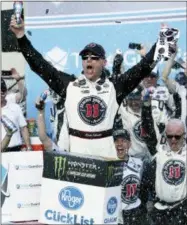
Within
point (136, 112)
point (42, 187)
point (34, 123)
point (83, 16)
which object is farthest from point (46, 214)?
point (83, 16)

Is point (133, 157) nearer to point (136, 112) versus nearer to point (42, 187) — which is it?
point (136, 112)

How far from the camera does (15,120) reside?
7219 millimetres

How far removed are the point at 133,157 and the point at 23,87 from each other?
199 cm

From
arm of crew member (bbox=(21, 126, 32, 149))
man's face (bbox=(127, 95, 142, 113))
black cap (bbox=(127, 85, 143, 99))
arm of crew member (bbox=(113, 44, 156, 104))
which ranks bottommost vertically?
arm of crew member (bbox=(21, 126, 32, 149))

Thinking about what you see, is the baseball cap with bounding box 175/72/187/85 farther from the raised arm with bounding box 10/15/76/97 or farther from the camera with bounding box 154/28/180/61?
the raised arm with bounding box 10/15/76/97

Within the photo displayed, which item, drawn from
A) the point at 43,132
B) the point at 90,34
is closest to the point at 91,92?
the point at 43,132

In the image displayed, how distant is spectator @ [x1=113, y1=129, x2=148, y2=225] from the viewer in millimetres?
5941

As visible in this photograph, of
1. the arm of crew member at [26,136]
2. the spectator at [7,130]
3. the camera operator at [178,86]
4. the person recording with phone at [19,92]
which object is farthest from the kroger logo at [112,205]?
the person recording with phone at [19,92]

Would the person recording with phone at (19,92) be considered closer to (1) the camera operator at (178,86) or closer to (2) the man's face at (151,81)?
(2) the man's face at (151,81)

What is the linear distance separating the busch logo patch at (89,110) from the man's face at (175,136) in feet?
3.52

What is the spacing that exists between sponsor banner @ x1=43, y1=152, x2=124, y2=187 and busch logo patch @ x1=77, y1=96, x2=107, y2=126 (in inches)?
30.2

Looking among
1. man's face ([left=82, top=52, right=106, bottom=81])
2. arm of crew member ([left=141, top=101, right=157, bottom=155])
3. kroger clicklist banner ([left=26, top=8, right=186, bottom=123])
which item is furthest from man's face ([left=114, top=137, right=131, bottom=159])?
kroger clicklist banner ([left=26, top=8, right=186, bottom=123])

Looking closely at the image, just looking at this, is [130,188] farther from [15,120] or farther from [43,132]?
[15,120]

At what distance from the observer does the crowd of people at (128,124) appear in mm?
5230
